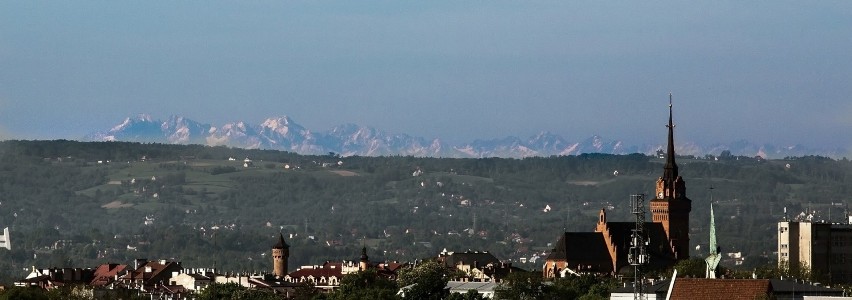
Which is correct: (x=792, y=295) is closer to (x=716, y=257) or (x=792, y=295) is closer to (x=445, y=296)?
(x=716, y=257)

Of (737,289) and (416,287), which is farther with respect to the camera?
(416,287)

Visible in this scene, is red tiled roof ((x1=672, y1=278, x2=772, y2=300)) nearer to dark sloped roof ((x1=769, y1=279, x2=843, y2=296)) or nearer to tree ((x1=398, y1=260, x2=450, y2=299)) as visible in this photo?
dark sloped roof ((x1=769, y1=279, x2=843, y2=296))

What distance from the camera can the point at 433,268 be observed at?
188375 millimetres

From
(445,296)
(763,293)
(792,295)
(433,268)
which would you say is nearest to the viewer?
(763,293)

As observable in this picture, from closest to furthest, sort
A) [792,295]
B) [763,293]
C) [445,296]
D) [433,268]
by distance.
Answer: [763,293] → [792,295] → [445,296] → [433,268]

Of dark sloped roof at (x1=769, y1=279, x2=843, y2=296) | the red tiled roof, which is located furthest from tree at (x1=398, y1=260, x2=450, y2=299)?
the red tiled roof

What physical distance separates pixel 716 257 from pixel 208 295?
184 feet

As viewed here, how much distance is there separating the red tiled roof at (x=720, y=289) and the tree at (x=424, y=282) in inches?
2393

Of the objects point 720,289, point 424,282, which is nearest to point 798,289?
point 720,289

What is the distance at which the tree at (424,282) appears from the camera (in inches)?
6698

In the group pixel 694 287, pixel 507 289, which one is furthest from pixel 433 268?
pixel 694 287

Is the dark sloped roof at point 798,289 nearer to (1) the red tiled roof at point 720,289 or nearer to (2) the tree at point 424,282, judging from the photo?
(1) the red tiled roof at point 720,289

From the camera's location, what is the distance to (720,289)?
103 m

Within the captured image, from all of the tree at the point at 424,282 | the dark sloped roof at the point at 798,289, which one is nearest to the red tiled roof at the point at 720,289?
the dark sloped roof at the point at 798,289
